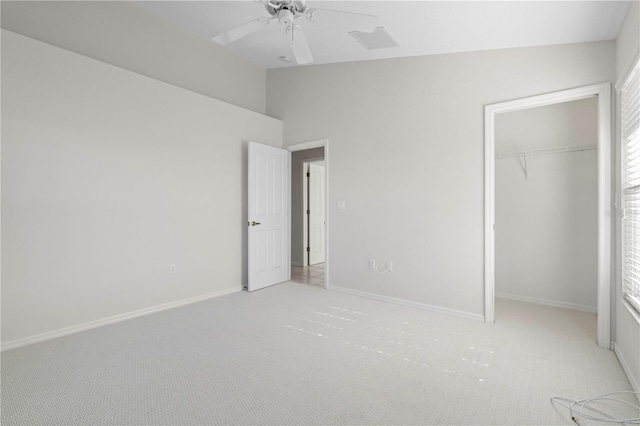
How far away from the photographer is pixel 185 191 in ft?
13.0

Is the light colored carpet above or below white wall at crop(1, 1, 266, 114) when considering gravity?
below

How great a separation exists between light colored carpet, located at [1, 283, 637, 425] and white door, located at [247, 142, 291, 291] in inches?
47.0

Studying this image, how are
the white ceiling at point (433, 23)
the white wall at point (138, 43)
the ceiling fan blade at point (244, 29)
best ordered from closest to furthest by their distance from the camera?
the ceiling fan blade at point (244, 29) < the white ceiling at point (433, 23) < the white wall at point (138, 43)

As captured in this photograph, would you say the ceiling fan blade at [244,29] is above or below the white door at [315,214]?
above

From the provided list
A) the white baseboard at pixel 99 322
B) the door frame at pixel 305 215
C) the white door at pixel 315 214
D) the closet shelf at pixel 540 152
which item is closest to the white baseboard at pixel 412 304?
the white baseboard at pixel 99 322

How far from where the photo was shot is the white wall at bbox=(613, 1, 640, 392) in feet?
6.85

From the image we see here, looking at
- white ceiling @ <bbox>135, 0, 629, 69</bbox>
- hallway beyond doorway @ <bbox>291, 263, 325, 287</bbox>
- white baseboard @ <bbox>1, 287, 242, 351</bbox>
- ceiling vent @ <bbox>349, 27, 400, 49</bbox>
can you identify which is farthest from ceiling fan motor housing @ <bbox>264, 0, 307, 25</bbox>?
hallway beyond doorway @ <bbox>291, 263, 325, 287</bbox>

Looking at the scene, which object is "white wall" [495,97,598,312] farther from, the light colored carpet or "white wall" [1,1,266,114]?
"white wall" [1,1,266,114]

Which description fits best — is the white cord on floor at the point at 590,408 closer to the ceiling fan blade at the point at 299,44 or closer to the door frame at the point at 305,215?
the ceiling fan blade at the point at 299,44

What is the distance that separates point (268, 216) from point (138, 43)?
8.50 feet

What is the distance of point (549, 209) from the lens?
3.94 meters

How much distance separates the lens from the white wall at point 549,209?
3.73 meters

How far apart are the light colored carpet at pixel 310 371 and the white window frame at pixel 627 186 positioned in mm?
523

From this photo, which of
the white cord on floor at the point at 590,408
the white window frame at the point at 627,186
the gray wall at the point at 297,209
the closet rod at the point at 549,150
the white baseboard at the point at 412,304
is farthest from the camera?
the gray wall at the point at 297,209
